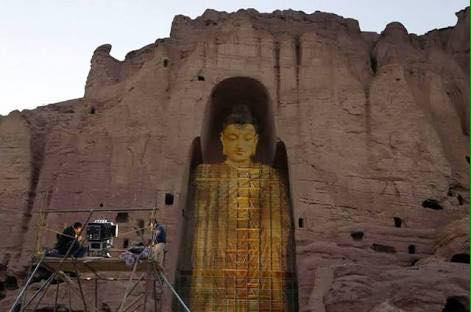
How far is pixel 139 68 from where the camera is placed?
18.2 meters

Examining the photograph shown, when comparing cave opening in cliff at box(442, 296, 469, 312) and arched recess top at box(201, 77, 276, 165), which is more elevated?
arched recess top at box(201, 77, 276, 165)

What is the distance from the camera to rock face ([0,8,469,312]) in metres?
14.7

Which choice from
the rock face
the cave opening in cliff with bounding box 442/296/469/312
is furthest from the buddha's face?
the cave opening in cliff with bounding box 442/296/469/312

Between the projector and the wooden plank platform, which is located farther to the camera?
the projector

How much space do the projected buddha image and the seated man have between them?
530 centimetres

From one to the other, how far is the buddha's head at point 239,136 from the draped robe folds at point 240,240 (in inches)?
20.9

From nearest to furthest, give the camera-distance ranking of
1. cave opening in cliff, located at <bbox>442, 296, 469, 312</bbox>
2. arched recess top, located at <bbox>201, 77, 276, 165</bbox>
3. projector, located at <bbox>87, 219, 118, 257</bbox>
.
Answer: projector, located at <bbox>87, 219, 118, 257</bbox>
cave opening in cliff, located at <bbox>442, 296, 469, 312</bbox>
arched recess top, located at <bbox>201, 77, 276, 165</bbox>

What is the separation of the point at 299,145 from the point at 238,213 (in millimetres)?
2389

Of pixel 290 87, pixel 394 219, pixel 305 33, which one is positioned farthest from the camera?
pixel 305 33

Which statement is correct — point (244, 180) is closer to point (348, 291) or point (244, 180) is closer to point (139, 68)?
point (139, 68)

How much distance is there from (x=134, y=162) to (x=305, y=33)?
5996 mm

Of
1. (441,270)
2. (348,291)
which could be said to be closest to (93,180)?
(348,291)

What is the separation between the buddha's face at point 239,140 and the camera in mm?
18391

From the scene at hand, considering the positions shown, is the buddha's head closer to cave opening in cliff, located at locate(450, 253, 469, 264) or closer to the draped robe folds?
the draped robe folds
